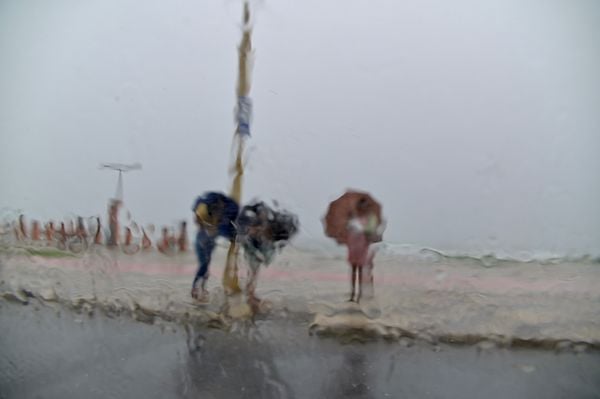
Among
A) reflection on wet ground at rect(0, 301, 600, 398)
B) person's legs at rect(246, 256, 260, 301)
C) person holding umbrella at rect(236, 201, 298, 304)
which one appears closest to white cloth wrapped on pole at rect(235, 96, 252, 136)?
person holding umbrella at rect(236, 201, 298, 304)

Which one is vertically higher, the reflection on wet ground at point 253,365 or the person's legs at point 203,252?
the person's legs at point 203,252

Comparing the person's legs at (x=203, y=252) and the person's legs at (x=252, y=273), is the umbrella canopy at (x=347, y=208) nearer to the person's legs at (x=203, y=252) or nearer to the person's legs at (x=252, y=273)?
the person's legs at (x=252, y=273)

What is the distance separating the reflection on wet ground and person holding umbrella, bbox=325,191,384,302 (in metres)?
0.93

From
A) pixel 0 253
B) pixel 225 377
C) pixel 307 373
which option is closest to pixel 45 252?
pixel 0 253

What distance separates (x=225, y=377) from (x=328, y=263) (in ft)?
5.81

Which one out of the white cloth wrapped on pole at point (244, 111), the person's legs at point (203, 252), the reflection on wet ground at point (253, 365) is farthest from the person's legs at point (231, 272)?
the white cloth wrapped on pole at point (244, 111)

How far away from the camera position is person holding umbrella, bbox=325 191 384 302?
5.43 metres

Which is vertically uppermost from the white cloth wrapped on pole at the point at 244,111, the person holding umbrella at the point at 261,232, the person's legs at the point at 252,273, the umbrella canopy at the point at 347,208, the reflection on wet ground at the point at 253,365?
the white cloth wrapped on pole at the point at 244,111

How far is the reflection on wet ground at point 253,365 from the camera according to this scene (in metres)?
3.97

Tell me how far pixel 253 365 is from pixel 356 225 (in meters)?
1.82

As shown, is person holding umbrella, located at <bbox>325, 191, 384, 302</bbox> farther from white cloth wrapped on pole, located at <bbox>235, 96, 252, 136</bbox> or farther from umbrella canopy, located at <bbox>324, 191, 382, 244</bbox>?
white cloth wrapped on pole, located at <bbox>235, 96, 252, 136</bbox>

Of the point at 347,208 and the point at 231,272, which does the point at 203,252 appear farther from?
the point at 347,208

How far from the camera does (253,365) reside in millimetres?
4391

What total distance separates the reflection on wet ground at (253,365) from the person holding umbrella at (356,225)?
0.93 metres
